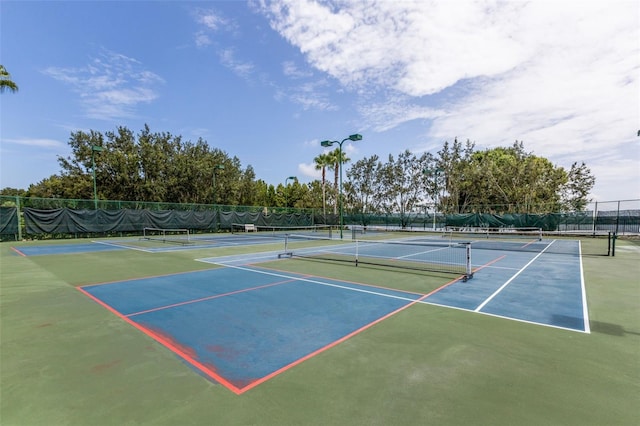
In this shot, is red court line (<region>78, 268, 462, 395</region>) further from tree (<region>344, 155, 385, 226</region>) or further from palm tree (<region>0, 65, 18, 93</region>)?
tree (<region>344, 155, 385, 226</region>)

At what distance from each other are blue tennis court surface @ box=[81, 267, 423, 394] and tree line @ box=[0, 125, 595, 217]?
24215mm

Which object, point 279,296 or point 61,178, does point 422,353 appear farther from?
point 61,178

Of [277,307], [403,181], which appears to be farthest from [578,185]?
[277,307]

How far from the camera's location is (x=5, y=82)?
1912cm

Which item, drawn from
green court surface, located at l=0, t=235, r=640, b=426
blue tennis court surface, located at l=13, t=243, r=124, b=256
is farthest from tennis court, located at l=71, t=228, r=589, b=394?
blue tennis court surface, located at l=13, t=243, r=124, b=256

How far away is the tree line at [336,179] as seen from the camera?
32.7 metres

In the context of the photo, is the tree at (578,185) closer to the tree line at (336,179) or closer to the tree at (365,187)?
the tree line at (336,179)

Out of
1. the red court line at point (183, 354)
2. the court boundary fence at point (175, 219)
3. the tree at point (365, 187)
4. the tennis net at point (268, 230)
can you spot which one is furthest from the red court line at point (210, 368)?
the tree at point (365, 187)

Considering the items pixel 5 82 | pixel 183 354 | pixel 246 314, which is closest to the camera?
pixel 183 354

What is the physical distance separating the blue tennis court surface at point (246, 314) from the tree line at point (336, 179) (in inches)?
953

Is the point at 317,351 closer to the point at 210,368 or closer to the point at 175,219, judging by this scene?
the point at 210,368

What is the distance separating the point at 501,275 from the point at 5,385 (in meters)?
10.4

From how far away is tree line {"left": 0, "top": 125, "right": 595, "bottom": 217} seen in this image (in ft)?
107

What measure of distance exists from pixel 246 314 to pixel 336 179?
40.1 m
